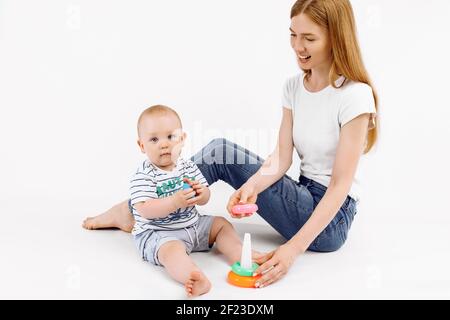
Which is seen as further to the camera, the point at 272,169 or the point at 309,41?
the point at 272,169

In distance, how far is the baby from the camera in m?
1.77

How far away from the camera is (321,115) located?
189 cm

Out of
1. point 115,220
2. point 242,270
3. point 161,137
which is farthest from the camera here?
point 115,220

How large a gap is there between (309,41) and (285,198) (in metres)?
0.50

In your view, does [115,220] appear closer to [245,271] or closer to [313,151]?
[245,271]

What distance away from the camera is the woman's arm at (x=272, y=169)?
186cm

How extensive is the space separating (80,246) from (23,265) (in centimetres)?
22

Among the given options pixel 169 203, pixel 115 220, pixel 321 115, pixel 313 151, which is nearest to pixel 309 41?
pixel 321 115

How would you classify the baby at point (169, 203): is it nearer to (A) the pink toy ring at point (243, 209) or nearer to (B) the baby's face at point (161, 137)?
(B) the baby's face at point (161, 137)

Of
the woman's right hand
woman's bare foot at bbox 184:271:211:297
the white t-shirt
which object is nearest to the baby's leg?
woman's bare foot at bbox 184:271:211:297

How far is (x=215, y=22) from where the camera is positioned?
8.89 feet

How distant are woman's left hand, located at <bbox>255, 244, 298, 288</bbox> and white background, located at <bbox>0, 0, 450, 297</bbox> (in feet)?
3.02
